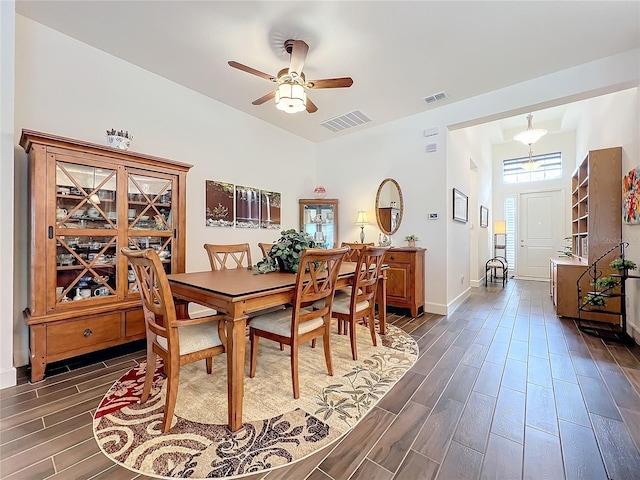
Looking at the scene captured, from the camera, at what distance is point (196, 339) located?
1.65 m

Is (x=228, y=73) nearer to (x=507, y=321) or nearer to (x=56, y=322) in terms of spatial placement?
(x=56, y=322)

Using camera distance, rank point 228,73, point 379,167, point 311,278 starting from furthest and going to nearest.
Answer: point 379,167 → point 228,73 → point 311,278

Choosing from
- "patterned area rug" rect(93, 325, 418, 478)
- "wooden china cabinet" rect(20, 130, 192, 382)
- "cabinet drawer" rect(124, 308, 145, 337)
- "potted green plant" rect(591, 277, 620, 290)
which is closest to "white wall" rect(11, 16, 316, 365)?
"wooden china cabinet" rect(20, 130, 192, 382)

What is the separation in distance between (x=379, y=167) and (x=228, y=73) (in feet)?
8.32

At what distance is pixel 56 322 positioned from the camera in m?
2.11

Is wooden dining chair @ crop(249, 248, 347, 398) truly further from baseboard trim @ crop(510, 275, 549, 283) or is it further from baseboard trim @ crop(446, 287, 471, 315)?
baseboard trim @ crop(510, 275, 549, 283)

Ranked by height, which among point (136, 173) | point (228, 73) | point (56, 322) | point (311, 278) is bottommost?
point (56, 322)

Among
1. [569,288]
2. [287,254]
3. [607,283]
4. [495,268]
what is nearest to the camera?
[287,254]

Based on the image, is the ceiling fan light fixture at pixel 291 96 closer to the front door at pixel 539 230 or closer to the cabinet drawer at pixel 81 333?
the cabinet drawer at pixel 81 333

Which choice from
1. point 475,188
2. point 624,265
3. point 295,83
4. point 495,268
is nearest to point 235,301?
point 295,83

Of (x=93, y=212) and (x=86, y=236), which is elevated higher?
Answer: (x=93, y=212)

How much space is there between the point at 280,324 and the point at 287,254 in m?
0.61

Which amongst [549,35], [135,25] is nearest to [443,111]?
[549,35]

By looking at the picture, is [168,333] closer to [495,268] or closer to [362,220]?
[362,220]
